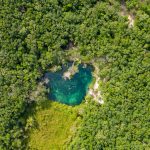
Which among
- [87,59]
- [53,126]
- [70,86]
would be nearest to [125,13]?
[87,59]

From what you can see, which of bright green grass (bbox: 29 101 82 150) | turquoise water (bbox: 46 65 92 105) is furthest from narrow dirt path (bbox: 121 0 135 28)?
bright green grass (bbox: 29 101 82 150)

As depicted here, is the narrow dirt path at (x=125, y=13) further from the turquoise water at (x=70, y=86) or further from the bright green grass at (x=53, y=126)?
the bright green grass at (x=53, y=126)

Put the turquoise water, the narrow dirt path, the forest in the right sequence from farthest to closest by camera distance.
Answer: the turquoise water, the narrow dirt path, the forest

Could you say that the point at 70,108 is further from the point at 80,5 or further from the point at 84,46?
the point at 80,5

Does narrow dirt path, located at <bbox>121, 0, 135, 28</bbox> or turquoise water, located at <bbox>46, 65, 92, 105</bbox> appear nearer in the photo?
narrow dirt path, located at <bbox>121, 0, 135, 28</bbox>

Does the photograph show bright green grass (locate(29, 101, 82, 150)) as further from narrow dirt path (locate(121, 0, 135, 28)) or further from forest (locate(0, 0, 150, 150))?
narrow dirt path (locate(121, 0, 135, 28))

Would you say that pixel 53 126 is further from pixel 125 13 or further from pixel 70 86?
pixel 125 13
